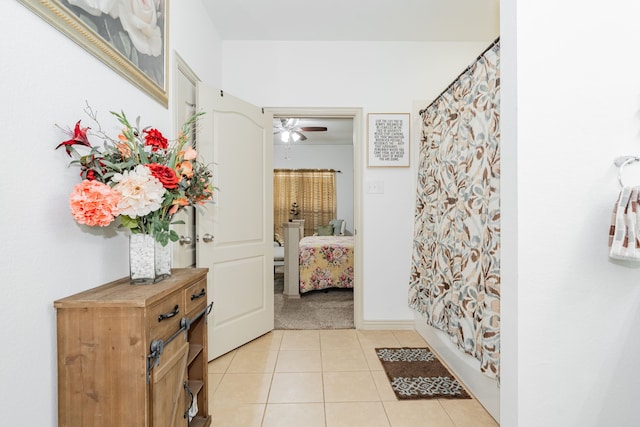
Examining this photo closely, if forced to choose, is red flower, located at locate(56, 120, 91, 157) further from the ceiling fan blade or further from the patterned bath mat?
the ceiling fan blade

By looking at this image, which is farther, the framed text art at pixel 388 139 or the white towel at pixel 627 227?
the framed text art at pixel 388 139

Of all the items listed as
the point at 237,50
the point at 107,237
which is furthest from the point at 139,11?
the point at 237,50

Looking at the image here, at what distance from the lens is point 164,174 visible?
117 cm

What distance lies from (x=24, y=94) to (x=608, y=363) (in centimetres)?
231

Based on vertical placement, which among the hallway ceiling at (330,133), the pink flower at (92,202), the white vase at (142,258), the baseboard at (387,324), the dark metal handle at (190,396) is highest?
the hallway ceiling at (330,133)

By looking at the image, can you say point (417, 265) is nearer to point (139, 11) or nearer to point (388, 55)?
point (388, 55)

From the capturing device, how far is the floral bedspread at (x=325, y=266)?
441 centimetres

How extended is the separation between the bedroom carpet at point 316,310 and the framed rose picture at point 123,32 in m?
2.46

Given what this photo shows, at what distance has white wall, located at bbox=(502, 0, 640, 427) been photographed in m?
1.27

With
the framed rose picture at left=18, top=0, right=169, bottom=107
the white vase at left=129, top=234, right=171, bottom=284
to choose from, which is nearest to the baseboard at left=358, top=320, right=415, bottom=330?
the white vase at left=129, top=234, right=171, bottom=284

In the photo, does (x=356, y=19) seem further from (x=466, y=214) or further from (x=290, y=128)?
(x=290, y=128)

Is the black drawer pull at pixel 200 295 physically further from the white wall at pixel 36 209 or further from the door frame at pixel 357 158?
the door frame at pixel 357 158

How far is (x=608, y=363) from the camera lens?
4.32 ft

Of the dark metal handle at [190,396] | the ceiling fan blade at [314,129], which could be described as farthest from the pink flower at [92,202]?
the ceiling fan blade at [314,129]
